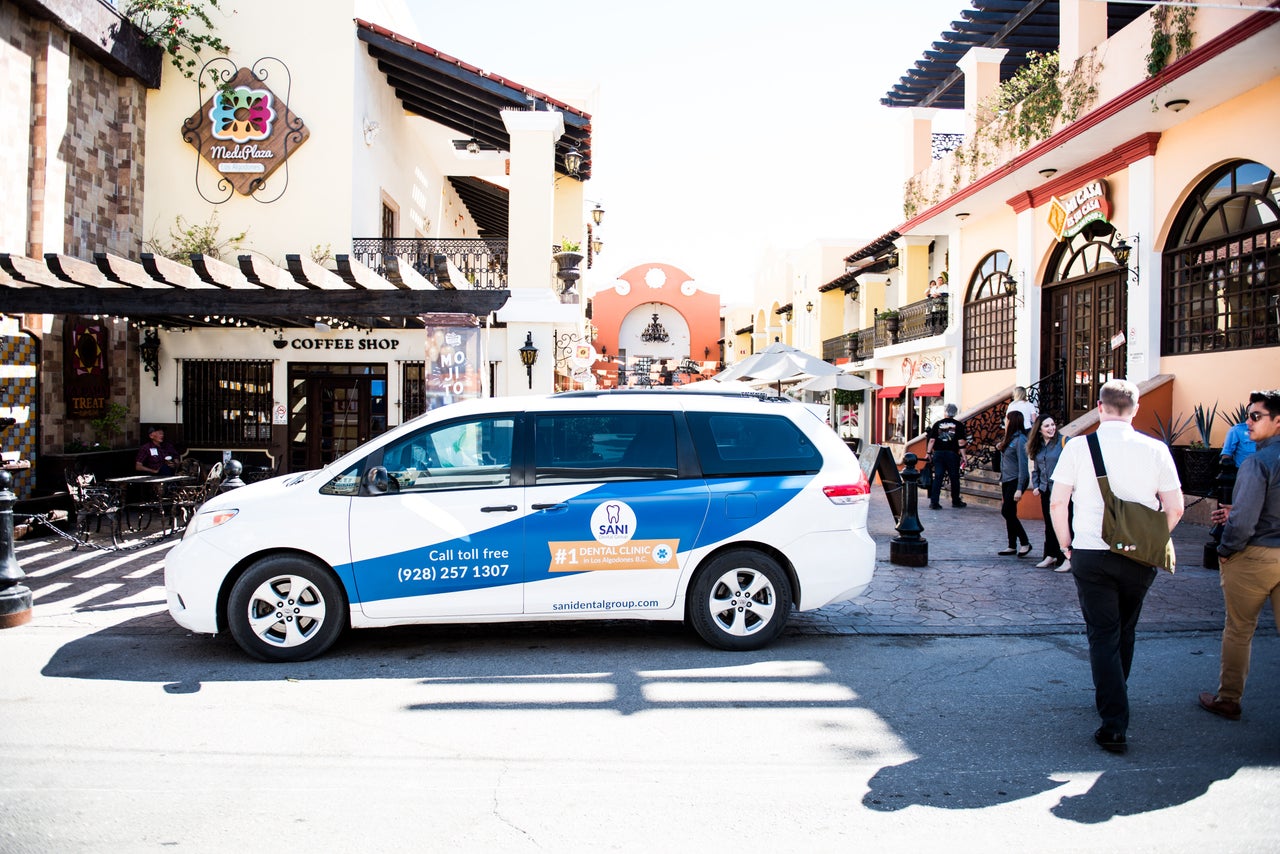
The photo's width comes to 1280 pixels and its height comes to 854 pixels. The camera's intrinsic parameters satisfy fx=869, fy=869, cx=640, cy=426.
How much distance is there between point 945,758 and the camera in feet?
13.9

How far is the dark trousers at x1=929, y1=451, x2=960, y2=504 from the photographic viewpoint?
14.8 meters

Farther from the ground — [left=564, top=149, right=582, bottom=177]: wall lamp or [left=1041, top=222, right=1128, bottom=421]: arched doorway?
[left=564, top=149, right=582, bottom=177]: wall lamp

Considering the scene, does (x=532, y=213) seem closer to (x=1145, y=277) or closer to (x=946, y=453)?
(x=946, y=453)

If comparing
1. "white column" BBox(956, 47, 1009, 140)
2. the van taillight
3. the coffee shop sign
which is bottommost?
the van taillight

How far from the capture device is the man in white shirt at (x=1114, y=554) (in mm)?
4316

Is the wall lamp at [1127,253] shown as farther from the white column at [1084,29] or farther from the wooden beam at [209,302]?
the wooden beam at [209,302]

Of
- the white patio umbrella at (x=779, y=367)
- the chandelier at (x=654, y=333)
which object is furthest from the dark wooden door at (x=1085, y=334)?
the chandelier at (x=654, y=333)

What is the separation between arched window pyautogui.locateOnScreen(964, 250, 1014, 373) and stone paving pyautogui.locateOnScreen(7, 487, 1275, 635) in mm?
8554

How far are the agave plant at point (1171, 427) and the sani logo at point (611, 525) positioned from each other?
9704 mm

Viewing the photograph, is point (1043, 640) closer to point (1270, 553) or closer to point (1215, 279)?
point (1270, 553)

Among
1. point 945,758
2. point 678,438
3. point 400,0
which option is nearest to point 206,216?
point 400,0

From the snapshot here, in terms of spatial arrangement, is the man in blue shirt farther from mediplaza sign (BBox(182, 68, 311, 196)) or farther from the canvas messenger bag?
mediplaza sign (BBox(182, 68, 311, 196))

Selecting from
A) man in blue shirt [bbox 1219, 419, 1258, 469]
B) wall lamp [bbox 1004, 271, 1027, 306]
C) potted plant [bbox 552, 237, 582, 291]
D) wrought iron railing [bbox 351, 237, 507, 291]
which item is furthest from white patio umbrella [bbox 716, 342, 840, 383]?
man in blue shirt [bbox 1219, 419, 1258, 469]

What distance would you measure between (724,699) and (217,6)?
15.6 meters
